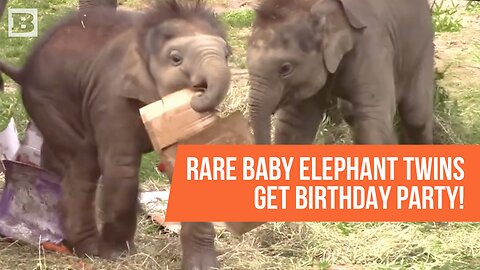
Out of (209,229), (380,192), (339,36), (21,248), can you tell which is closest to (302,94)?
(339,36)

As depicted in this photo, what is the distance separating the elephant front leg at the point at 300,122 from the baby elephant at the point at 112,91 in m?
1.29

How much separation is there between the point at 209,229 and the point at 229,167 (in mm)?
256

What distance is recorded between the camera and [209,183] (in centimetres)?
405

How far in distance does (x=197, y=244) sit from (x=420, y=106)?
1995 mm

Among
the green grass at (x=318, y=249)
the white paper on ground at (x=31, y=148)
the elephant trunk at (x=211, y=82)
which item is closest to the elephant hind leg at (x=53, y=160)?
the white paper on ground at (x=31, y=148)

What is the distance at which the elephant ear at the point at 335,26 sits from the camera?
4.91m

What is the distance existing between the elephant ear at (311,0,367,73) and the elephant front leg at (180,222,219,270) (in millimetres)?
1214

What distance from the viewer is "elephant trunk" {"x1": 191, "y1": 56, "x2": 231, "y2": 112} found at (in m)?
3.67

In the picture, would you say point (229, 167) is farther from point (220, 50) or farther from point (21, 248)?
point (21, 248)

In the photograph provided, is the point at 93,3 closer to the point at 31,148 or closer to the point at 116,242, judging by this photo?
the point at 31,148

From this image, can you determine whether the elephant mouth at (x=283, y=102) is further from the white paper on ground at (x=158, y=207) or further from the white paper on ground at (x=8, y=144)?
the white paper on ground at (x=8, y=144)

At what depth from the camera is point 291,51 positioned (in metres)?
4.84

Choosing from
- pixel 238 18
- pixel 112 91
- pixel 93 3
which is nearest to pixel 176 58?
pixel 112 91

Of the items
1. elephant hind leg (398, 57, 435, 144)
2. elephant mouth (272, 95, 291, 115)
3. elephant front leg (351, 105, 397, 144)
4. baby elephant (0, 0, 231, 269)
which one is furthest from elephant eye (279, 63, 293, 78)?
elephant hind leg (398, 57, 435, 144)
